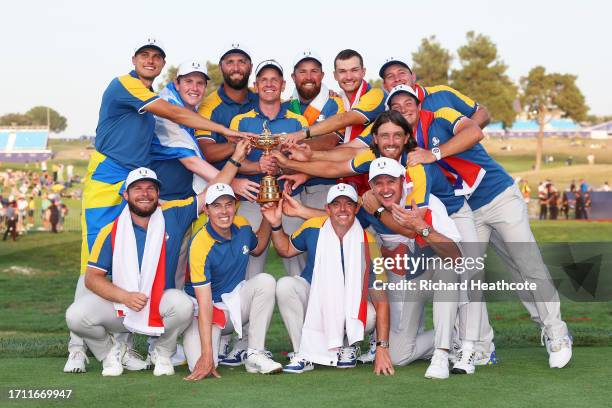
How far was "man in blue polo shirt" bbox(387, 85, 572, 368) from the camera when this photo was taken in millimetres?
7543

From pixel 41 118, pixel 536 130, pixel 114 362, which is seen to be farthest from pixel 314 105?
pixel 41 118

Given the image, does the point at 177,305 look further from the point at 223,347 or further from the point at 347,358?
the point at 347,358

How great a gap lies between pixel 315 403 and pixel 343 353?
1.72 m

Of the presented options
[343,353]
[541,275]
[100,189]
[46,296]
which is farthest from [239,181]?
[46,296]

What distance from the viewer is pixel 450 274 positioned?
7.44m

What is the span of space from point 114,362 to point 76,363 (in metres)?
0.37

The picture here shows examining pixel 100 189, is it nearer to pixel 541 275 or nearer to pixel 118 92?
pixel 118 92

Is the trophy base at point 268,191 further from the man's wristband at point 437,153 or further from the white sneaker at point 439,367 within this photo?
the white sneaker at point 439,367

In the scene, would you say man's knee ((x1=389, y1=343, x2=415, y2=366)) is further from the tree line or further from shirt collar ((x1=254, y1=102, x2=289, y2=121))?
the tree line

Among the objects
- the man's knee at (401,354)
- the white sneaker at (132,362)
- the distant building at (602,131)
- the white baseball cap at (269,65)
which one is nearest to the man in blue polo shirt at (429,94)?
the white baseball cap at (269,65)

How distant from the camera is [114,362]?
743 cm

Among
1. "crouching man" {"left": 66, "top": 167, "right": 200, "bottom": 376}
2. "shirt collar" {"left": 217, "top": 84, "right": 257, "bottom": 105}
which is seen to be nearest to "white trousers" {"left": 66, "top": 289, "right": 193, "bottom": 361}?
"crouching man" {"left": 66, "top": 167, "right": 200, "bottom": 376}

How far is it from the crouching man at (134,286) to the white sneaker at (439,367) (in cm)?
201

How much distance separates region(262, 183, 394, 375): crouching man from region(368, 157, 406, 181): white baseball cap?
39cm
